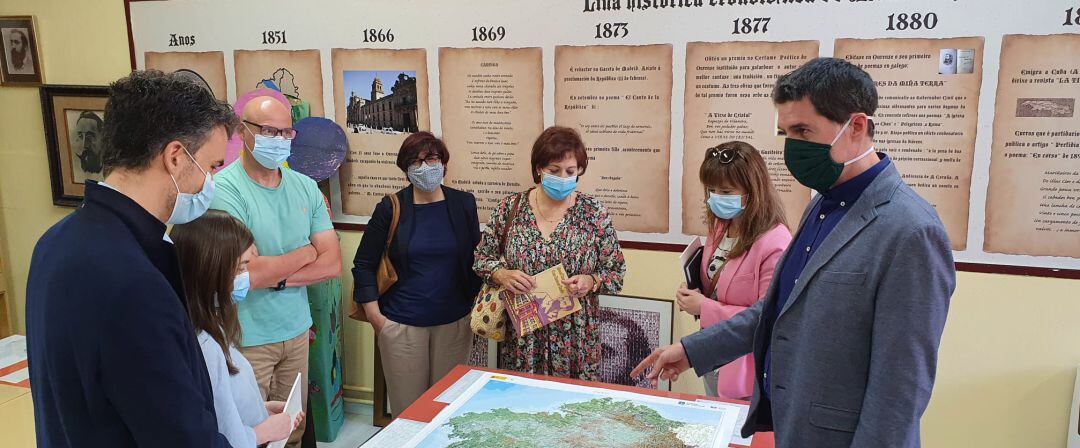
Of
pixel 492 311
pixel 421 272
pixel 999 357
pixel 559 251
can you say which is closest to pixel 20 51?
pixel 421 272

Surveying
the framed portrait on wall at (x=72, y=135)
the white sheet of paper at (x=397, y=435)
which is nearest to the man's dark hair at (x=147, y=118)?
the white sheet of paper at (x=397, y=435)

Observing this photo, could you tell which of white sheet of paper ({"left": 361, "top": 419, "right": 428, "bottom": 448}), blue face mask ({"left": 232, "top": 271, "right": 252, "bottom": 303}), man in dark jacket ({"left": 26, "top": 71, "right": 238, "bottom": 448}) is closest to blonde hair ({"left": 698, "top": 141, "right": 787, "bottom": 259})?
white sheet of paper ({"left": 361, "top": 419, "right": 428, "bottom": 448})

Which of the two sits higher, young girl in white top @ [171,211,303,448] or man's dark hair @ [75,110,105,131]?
man's dark hair @ [75,110,105,131]

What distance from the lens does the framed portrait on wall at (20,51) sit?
405cm

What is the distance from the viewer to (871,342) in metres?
1.38

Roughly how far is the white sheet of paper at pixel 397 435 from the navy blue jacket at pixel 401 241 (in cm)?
100

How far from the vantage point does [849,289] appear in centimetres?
139

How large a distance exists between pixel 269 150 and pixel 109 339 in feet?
5.23

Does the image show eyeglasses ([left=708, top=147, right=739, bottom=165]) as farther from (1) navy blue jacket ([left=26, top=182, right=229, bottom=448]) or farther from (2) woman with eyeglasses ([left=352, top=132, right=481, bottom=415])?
(1) navy blue jacket ([left=26, top=182, right=229, bottom=448])

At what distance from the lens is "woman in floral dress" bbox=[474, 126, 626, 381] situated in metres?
2.73

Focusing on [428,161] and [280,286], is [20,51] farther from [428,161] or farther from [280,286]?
[428,161]

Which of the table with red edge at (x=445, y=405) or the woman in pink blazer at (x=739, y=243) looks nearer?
the table with red edge at (x=445, y=405)

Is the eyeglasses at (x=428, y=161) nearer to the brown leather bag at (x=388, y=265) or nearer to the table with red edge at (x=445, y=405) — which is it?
the brown leather bag at (x=388, y=265)

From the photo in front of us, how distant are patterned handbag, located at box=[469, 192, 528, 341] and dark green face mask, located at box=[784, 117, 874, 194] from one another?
1.41m
